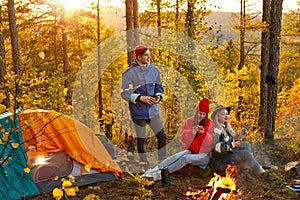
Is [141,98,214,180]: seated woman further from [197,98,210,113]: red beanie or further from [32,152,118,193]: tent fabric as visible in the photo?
[32,152,118,193]: tent fabric

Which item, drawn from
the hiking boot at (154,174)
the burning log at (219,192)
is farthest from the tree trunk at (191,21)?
the burning log at (219,192)

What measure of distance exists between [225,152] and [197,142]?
451 millimetres

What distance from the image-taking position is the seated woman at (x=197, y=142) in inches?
228

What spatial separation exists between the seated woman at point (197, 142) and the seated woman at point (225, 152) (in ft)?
0.36

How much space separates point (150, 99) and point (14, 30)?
6.45 meters

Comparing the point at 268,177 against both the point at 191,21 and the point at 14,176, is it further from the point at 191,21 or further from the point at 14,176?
the point at 191,21

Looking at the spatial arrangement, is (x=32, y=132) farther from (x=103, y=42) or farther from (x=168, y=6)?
(x=103, y=42)

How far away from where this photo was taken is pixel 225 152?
586cm

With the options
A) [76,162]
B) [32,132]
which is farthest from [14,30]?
[76,162]

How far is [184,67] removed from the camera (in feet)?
32.6

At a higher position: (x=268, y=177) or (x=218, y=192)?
(x=218, y=192)

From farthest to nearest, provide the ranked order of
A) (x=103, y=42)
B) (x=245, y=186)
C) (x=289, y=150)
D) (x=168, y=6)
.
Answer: (x=103, y=42)
(x=168, y=6)
(x=289, y=150)
(x=245, y=186)

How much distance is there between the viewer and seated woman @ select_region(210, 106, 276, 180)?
579cm

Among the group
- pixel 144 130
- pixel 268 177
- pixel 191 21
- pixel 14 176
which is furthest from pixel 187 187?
pixel 191 21
